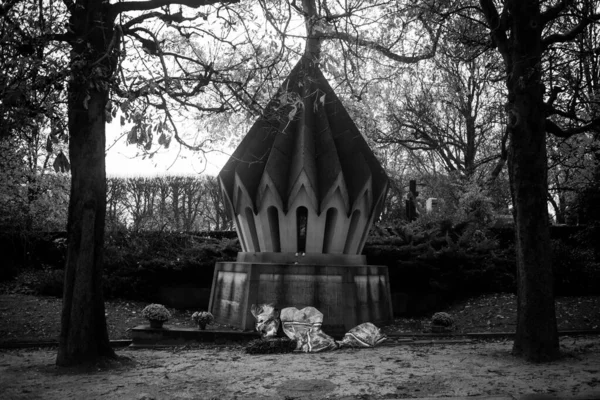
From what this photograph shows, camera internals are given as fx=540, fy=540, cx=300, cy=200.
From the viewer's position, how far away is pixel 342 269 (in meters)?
10.9

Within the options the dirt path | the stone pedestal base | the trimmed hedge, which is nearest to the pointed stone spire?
the stone pedestal base

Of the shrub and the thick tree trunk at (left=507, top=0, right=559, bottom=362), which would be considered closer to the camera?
the thick tree trunk at (left=507, top=0, right=559, bottom=362)

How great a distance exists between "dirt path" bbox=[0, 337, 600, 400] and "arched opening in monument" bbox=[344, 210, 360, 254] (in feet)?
12.6

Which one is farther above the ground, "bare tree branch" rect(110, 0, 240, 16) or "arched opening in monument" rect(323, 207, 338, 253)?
"bare tree branch" rect(110, 0, 240, 16)

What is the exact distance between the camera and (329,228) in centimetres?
1212

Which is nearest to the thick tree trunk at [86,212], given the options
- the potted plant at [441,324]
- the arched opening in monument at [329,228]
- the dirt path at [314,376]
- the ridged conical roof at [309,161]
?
the dirt path at [314,376]

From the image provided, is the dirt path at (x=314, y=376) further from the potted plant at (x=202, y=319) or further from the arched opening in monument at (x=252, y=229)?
the arched opening in monument at (x=252, y=229)

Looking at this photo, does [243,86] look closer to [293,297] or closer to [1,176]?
[293,297]

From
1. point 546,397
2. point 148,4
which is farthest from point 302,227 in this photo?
point 546,397

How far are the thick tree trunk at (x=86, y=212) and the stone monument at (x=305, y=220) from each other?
136 inches

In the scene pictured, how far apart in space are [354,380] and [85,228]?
4.31m

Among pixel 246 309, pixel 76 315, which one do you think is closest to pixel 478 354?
pixel 246 309

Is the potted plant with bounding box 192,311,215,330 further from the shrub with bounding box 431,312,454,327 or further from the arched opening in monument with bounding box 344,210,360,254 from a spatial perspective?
the shrub with bounding box 431,312,454,327

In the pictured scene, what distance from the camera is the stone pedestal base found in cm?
1052
